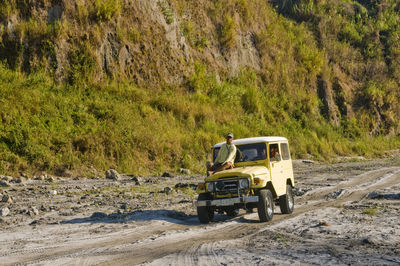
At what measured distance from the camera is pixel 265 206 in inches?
364

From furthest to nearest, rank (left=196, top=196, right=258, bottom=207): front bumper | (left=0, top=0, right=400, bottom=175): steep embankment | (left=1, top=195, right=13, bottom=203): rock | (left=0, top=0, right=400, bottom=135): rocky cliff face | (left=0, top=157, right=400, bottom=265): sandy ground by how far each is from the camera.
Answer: (left=0, top=0, right=400, bottom=135): rocky cliff face < (left=0, top=0, right=400, bottom=175): steep embankment < (left=1, top=195, right=13, bottom=203): rock < (left=196, top=196, right=258, bottom=207): front bumper < (left=0, top=157, right=400, bottom=265): sandy ground

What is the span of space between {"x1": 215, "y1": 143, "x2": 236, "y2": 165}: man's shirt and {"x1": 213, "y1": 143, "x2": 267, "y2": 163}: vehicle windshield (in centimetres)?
37

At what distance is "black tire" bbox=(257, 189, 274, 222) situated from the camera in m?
9.22

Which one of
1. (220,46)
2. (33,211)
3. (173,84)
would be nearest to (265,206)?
Result: (33,211)

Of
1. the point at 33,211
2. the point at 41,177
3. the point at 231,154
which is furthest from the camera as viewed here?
the point at 41,177

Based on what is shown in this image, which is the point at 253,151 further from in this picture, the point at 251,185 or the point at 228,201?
the point at 228,201

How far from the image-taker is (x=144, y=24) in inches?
1053

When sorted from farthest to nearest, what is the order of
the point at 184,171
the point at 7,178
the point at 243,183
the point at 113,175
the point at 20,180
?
the point at 184,171 < the point at 113,175 < the point at 7,178 < the point at 20,180 < the point at 243,183

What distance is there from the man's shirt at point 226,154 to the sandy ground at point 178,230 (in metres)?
1.36

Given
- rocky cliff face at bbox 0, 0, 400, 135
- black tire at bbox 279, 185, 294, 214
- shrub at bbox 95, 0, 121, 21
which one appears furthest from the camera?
shrub at bbox 95, 0, 121, 21

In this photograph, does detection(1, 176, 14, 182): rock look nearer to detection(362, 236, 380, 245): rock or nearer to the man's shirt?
the man's shirt

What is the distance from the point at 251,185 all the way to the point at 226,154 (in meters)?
1.14

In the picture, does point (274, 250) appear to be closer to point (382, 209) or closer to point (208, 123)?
point (382, 209)

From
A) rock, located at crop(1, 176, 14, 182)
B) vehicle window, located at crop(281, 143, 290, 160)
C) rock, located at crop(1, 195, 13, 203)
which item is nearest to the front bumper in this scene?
vehicle window, located at crop(281, 143, 290, 160)
